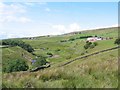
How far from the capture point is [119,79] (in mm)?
9492

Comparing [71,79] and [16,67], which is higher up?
[71,79]

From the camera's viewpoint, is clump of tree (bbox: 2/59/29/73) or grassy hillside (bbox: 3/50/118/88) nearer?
grassy hillside (bbox: 3/50/118/88)

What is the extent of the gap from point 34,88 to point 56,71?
1.73 metres

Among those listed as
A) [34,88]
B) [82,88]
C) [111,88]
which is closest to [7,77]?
[34,88]

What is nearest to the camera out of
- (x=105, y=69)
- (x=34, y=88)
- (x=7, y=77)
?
(x=34, y=88)

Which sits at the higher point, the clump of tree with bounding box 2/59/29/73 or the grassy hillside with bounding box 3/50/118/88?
the grassy hillside with bounding box 3/50/118/88

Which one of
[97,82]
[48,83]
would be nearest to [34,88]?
[48,83]

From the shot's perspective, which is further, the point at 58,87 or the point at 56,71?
the point at 56,71

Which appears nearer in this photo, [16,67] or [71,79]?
[71,79]

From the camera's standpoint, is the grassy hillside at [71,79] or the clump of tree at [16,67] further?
the clump of tree at [16,67]

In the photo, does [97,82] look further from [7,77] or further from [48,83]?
[7,77]

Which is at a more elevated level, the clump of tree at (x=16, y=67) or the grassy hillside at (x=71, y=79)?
the grassy hillside at (x=71, y=79)

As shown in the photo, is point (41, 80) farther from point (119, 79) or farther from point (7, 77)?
point (119, 79)

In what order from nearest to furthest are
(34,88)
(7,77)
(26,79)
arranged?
(34,88) → (26,79) → (7,77)
